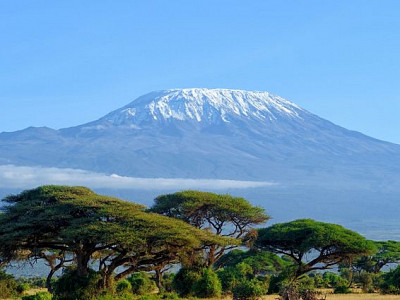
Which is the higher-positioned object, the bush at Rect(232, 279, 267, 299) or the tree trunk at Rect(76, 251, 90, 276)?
the tree trunk at Rect(76, 251, 90, 276)

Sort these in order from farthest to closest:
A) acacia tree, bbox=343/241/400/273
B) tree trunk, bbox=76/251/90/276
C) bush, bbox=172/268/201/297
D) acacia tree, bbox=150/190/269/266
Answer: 1. acacia tree, bbox=343/241/400/273
2. acacia tree, bbox=150/190/269/266
3. bush, bbox=172/268/201/297
4. tree trunk, bbox=76/251/90/276

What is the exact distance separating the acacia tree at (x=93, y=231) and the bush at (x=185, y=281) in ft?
7.80

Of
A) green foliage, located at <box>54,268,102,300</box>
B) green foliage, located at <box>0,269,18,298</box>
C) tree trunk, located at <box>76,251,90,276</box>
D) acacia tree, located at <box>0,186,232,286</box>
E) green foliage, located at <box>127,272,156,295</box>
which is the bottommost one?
green foliage, located at <box>127,272,156,295</box>

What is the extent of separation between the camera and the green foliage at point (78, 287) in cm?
2727

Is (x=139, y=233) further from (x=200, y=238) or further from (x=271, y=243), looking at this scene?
(x=271, y=243)

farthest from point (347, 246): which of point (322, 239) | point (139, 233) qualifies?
point (139, 233)

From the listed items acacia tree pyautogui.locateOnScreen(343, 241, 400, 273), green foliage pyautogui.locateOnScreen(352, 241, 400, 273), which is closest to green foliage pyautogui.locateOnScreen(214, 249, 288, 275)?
acacia tree pyautogui.locateOnScreen(343, 241, 400, 273)

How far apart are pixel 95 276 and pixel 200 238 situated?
4.53m

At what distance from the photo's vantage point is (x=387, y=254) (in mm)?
52344

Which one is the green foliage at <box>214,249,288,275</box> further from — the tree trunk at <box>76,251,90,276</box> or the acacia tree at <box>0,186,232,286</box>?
the tree trunk at <box>76,251,90,276</box>

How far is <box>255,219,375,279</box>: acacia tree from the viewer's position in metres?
36.8

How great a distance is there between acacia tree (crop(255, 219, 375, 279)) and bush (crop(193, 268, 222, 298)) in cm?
823

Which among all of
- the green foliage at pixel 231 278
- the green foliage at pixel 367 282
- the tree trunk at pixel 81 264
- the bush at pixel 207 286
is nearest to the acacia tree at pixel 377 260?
the green foliage at pixel 367 282

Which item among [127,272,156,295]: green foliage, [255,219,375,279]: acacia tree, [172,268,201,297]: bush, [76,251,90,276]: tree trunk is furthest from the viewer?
[127,272,156,295]: green foliage
